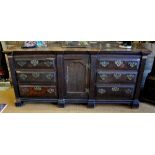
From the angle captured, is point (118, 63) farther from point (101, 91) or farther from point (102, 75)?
point (101, 91)

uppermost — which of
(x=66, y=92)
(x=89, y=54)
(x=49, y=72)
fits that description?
(x=89, y=54)

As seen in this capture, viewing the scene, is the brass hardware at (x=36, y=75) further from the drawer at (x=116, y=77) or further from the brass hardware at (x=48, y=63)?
the drawer at (x=116, y=77)

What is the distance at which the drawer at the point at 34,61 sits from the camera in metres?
1.91

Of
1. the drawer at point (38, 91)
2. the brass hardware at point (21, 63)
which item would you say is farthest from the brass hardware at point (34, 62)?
the drawer at point (38, 91)

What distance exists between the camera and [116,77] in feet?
6.57

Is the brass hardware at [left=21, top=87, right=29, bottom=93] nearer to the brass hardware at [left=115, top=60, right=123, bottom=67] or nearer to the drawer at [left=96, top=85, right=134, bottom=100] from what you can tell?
the drawer at [left=96, top=85, right=134, bottom=100]

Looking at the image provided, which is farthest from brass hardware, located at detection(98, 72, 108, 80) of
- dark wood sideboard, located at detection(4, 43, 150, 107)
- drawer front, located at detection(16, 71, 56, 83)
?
drawer front, located at detection(16, 71, 56, 83)

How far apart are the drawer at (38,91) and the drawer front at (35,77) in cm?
8
